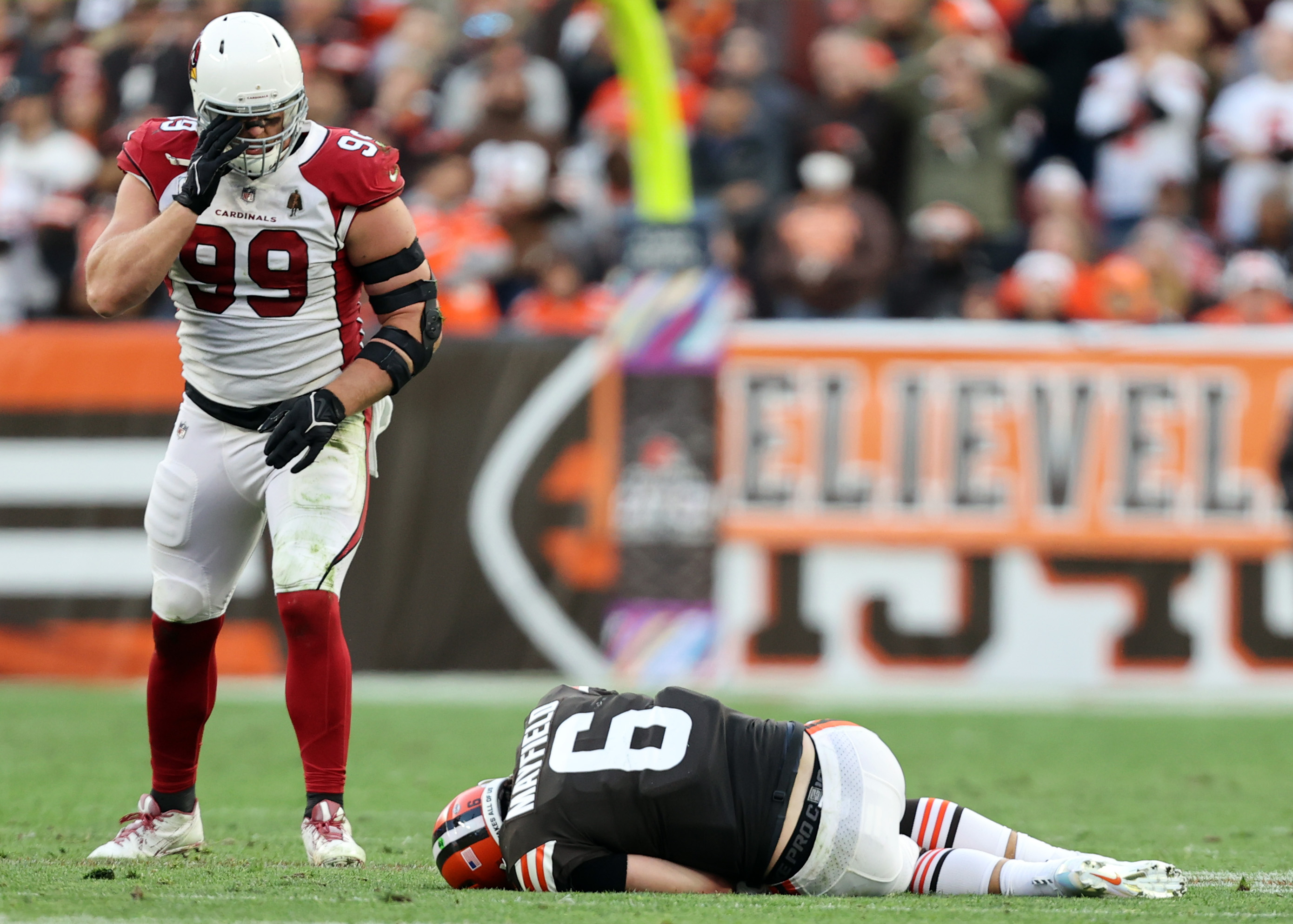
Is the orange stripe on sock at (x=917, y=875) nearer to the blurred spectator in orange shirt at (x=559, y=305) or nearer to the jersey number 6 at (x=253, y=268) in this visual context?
the jersey number 6 at (x=253, y=268)

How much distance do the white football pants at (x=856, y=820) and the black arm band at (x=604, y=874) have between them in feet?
1.23

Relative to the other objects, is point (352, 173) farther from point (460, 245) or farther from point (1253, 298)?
point (1253, 298)

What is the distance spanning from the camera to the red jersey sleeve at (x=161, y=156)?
4.64 meters

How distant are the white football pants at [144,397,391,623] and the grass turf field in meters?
0.71

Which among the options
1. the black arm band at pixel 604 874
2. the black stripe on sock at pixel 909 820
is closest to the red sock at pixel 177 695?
the black arm band at pixel 604 874

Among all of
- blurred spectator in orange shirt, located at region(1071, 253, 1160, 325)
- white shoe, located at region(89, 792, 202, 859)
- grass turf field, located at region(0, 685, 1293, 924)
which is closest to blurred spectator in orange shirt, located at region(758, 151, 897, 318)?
blurred spectator in orange shirt, located at region(1071, 253, 1160, 325)

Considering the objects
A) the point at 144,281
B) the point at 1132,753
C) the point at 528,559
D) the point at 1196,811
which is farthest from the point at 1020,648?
the point at 144,281

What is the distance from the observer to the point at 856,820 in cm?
397

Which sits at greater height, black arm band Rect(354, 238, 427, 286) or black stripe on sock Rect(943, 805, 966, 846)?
black arm band Rect(354, 238, 427, 286)

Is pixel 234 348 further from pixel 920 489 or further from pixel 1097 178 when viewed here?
pixel 1097 178

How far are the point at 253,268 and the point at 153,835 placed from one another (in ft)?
4.84

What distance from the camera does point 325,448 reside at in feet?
15.6

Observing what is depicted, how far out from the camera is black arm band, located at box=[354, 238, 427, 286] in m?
4.80

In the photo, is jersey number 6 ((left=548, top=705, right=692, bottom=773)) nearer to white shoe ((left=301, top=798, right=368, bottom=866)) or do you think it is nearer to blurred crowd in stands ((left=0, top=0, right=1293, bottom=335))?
white shoe ((left=301, top=798, right=368, bottom=866))
